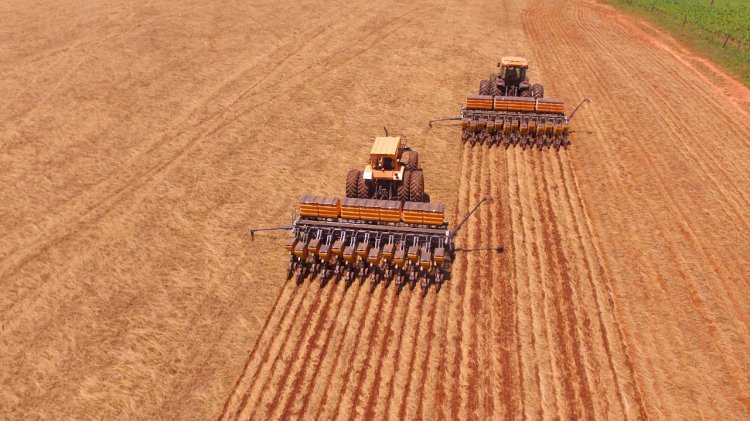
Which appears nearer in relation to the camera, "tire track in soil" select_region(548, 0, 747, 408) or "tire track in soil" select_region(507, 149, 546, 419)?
"tire track in soil" select_region(507, 149, 546, 419)

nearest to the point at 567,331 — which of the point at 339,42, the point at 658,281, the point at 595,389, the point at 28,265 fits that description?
the point at 595,389

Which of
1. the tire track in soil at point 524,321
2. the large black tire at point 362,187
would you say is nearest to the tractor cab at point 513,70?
the tire track in soil at point 524,321

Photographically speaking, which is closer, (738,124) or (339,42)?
(738,124)

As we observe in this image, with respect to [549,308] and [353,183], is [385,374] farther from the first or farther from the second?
[353,183]

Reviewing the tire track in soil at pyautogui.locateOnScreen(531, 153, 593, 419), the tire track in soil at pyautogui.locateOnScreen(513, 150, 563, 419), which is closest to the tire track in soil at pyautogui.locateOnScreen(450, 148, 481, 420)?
the tire track in soil at pyautogui.locateOnScreen(513, 150, 563, 419)

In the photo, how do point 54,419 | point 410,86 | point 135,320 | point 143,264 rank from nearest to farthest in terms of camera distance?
1. point 54,419
2. point 135,320
3. point 143,264
4. point 410,86

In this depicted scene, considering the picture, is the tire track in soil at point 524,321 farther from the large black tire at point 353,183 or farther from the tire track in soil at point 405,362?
the large black tire at point 353,183

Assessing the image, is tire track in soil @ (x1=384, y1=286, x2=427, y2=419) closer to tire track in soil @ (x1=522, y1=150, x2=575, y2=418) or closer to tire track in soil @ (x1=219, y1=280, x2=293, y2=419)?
tire track in soil @ (x1=522, y1=150, x2=575, y2=418)

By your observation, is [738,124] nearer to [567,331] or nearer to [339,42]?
[567,331]
